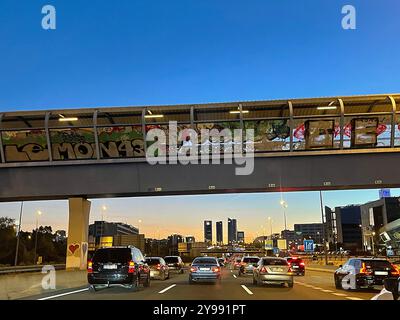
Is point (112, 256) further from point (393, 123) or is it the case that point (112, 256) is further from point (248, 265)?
point (393, 123)

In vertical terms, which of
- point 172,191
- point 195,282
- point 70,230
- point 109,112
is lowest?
point 195,282

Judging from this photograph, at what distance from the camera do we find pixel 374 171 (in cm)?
2903

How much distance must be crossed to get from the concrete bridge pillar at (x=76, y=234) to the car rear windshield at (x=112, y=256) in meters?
11.6

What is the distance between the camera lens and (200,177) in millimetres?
29344

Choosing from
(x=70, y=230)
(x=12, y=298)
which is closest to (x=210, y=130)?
(x=70, y=230)

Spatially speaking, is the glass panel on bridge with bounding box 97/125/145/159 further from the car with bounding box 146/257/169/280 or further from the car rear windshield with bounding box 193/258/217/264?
the car rear windshield with bounding box 193/258/217/264

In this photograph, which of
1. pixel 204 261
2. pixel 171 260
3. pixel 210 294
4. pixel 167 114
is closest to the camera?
pixel 210 294

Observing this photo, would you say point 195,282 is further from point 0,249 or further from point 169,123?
point 0,249

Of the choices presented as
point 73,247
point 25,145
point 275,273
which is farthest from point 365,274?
point 25,145

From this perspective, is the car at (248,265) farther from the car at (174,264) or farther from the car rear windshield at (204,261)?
the car rear windshield at (204,261)

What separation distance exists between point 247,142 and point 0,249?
98.0 meters

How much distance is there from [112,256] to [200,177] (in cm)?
1032
